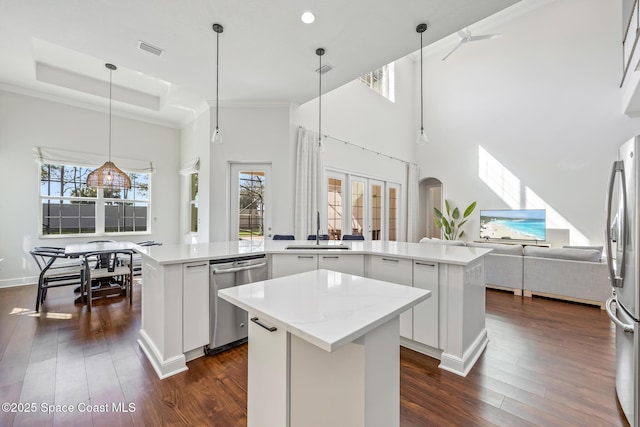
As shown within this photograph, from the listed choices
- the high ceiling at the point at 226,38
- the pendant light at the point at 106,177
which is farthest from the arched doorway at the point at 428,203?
the pendant light at the point at 106,177

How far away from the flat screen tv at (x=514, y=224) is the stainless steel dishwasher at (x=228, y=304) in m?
6.27

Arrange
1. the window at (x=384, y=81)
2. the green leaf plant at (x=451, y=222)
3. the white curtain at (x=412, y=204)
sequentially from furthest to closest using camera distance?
the white curtain at (x=412, y=204) < the green leaf plant at (x=451, y=222) < the window at (x=384, y=81)

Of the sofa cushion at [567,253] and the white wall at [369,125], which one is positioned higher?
the white wall at [369,125]

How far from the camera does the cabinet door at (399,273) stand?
2393mm

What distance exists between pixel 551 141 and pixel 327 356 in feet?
24.4

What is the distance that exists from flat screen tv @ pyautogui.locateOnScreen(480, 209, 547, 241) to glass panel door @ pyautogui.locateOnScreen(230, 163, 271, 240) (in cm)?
550

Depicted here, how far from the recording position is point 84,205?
16.5 feet

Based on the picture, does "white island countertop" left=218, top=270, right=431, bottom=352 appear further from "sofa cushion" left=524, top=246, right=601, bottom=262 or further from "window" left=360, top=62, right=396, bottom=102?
"window" left=360, top=62, right=396, bottom=102

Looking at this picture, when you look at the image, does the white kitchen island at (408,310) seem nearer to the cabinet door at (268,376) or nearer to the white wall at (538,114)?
the cabinet door at (268,376)

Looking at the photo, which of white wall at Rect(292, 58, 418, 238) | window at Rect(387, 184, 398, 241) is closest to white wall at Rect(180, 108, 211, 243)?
white wall at Rect(292, 58, 418, 238)

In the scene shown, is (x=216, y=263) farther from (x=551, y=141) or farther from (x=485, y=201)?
(x=551, y=141)

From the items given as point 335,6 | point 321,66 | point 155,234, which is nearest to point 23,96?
point 155,234

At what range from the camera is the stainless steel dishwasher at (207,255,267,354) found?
2334 mm

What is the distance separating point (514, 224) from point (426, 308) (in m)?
5.51
